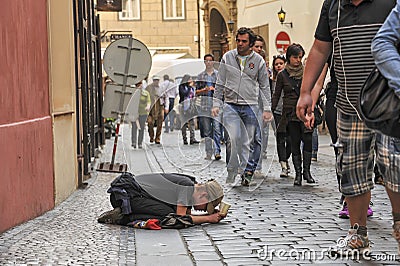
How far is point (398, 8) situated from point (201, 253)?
2480 mm

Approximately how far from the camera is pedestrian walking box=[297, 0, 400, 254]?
5.70m

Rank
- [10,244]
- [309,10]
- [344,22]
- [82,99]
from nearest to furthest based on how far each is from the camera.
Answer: [344,22] < [10,244] < [82,99] < [309,10]

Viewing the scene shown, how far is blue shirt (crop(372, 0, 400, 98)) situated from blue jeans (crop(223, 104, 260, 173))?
6208 mm

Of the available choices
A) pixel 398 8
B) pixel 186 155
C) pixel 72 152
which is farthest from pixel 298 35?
pixel 398 8

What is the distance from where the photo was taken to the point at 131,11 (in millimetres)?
46875

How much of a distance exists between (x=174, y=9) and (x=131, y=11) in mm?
2262

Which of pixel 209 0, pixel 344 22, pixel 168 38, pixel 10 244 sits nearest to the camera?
pixel 344 22

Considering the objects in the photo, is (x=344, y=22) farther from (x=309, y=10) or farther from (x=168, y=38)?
(x=168, y=38)

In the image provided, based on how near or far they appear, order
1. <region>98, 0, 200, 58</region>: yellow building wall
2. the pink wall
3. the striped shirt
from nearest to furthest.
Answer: the striped shirt < the pink wall < <region>98, 0, 200, 58</region>: yellow building wall

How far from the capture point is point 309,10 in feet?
83.3

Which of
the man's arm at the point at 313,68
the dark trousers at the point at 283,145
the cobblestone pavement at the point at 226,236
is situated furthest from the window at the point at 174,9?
the man's arm at the point at 313,68

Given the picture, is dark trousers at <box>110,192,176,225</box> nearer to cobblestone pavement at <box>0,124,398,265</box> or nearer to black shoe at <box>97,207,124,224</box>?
black shoe at <box>97,207,124,224</box>

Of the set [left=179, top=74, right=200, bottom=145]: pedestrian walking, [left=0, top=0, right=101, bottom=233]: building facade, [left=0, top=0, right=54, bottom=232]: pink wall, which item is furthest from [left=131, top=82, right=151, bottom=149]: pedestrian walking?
[left=0, top=0, right=54, bottom=232]: pink wall

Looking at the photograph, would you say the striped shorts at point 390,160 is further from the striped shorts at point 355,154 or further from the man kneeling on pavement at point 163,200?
the man kneeling on pavement at point 163,200
